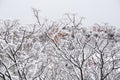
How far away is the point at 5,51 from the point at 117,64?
3040 millimetres

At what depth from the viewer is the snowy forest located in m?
5.34

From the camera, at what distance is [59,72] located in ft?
22.3

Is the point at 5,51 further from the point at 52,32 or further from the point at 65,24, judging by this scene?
the point at 65,24

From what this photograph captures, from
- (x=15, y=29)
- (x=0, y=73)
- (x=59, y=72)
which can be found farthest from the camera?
(x=59, y=72)

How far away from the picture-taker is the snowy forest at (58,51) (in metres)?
5.34

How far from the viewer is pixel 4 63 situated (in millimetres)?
5078

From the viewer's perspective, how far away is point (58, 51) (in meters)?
6.05

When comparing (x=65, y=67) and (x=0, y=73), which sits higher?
(x=0, y=73)

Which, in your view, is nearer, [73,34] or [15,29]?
[15,29]

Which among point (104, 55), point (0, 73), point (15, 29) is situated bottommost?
point (104, 55)

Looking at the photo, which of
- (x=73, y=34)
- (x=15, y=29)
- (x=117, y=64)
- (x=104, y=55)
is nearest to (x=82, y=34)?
(x=73, y=34)

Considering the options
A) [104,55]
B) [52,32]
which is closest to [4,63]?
[52,32]

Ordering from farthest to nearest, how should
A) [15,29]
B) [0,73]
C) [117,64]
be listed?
[117,64] < [15,29] < [0,73]

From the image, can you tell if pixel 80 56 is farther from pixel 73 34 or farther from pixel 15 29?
pixel 15 29
